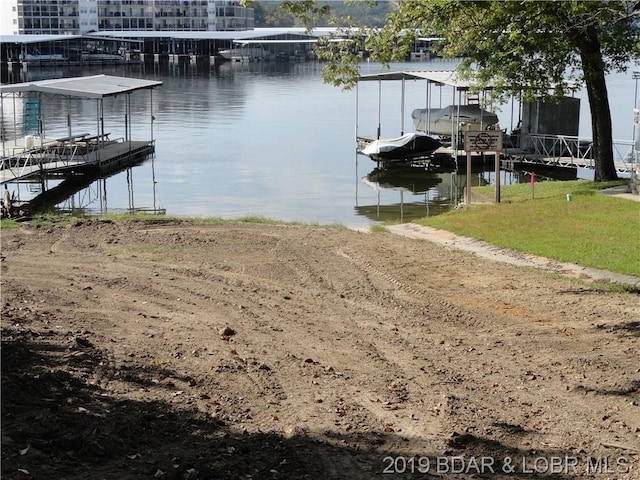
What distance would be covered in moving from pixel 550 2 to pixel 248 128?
37.6 meters

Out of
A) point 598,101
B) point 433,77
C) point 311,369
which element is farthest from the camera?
point 433,77

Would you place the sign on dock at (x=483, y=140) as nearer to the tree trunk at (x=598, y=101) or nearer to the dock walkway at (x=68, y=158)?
the tree trunk at (x=598, y=101)

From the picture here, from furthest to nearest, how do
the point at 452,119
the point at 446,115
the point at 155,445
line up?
the point at 446,115 → the point at 452,119 → the point at 155,445

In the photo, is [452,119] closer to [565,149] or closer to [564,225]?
[565,149]

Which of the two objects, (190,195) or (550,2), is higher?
(550,2)

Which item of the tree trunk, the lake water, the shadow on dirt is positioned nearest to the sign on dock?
the tree trunk

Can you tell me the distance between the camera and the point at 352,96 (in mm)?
78625

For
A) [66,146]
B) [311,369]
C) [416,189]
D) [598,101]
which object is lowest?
[416,189]

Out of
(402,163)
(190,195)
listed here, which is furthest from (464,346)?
(402,163)

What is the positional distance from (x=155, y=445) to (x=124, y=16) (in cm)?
17936

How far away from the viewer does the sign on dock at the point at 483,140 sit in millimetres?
23969

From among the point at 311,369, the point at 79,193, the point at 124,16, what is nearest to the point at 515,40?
the point at 311,369

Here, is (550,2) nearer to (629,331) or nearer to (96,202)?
(629,331)

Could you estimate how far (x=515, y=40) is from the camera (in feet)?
57.4
